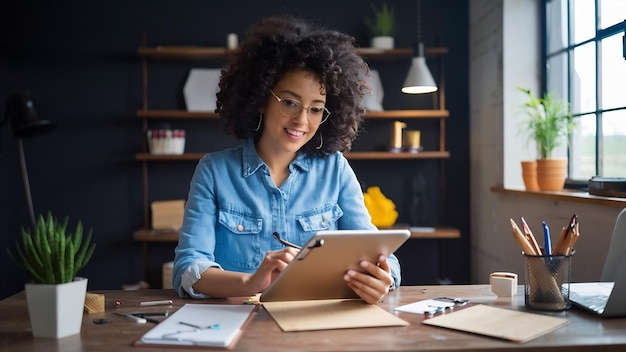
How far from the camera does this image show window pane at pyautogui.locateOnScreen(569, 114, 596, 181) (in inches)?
124

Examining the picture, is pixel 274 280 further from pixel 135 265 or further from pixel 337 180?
pixel 135 265

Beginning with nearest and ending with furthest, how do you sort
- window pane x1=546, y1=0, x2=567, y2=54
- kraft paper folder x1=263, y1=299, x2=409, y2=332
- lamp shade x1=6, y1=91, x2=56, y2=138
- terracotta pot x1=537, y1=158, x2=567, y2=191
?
kraft paper folder x1=263, y1=299, x2=409, y2=332 → terracotta pot x1=537, y1=158, x2=567, y2=191 → lamp shade x1=6, y1=91, x2=56, y2=138 → window pane x1=546, y1=0, x2=567, y2=54

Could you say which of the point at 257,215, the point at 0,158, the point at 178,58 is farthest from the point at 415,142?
the point at 0,158

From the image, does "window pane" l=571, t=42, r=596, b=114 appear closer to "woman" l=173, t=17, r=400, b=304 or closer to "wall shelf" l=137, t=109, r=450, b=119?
"wall shelf" l=137, t=109, r=450, b=119


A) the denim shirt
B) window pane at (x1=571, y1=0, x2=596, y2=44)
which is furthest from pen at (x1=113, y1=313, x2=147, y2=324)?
window pane at (x1=571, y1=0, x2=596, y2=44)

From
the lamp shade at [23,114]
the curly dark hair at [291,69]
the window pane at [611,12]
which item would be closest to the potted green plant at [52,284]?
the curly dark hair at [291,69]

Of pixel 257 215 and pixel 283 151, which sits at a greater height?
pixel 283 151

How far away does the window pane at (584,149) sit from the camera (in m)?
3.14

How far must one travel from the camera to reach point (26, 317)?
4.59 feet

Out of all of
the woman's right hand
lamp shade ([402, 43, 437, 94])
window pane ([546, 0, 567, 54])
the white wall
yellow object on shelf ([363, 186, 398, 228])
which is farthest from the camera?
yellow object on shelf ([363, 186, 398, 228])

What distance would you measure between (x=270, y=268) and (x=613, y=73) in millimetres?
2153

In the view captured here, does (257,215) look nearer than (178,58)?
Yes

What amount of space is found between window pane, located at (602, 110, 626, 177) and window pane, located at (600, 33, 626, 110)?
52 mm

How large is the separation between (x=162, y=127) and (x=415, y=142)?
5.62ft
